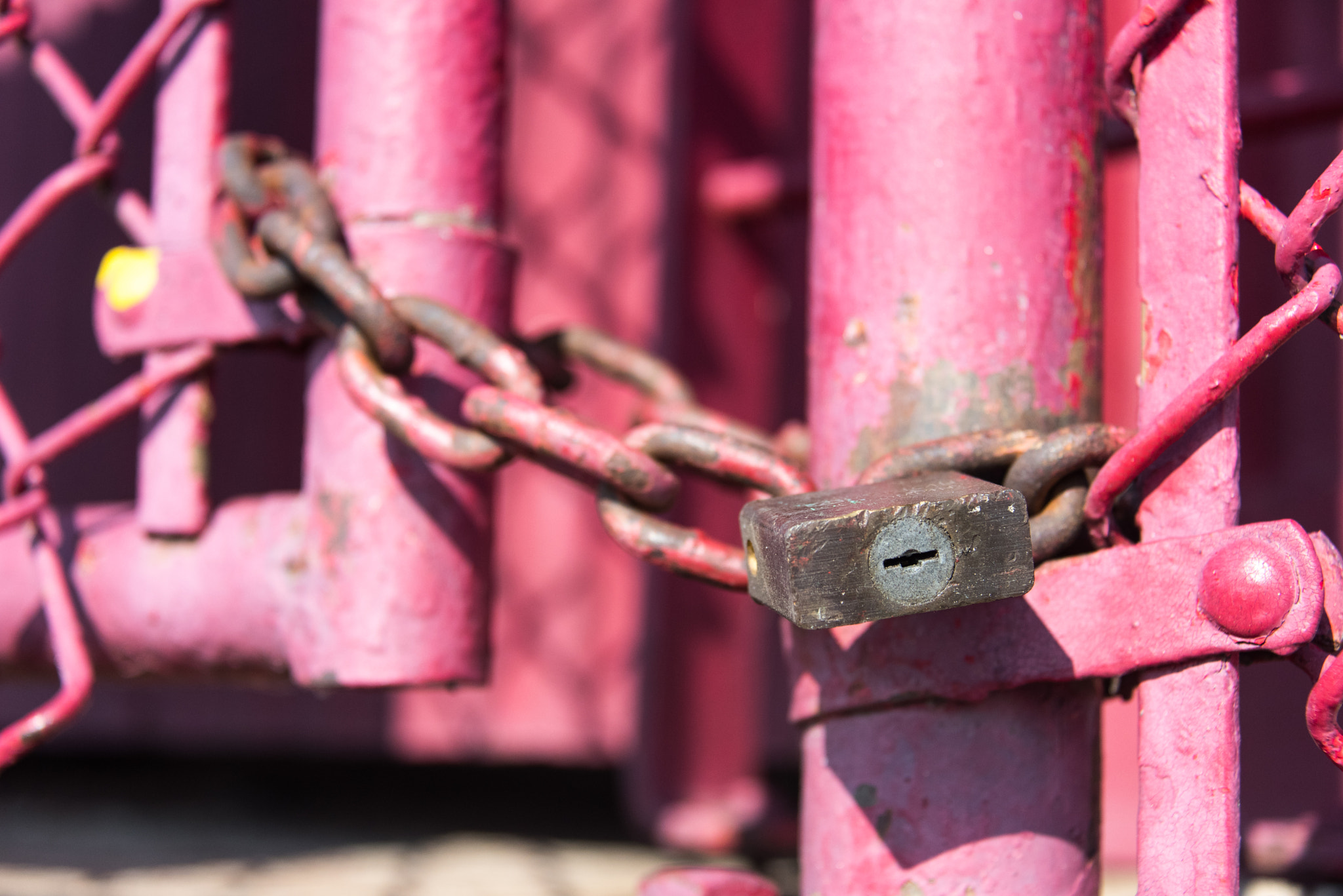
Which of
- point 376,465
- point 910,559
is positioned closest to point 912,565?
point 910,559

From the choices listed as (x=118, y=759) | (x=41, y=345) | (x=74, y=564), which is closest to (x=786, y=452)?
(x=74, y=564)

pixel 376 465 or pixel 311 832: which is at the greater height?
pixel 376 465

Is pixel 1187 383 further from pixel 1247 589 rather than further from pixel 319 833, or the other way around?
pixel 319 833

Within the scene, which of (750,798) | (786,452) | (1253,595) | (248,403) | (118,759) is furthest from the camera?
(118,759)

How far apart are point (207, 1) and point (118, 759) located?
1.87 metres

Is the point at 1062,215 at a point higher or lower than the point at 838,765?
higher

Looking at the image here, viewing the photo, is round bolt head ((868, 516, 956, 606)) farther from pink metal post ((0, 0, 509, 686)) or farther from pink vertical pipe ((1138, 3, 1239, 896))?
pink metal post ((0, 0, 509, 686))

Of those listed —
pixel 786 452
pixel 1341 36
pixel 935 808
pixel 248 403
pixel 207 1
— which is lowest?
pixel 935 808

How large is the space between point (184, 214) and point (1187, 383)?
682 millimetres

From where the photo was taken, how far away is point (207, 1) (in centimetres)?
78

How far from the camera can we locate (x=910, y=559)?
44 centimetres

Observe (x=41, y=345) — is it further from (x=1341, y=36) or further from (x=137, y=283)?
(x=1341, y=36)

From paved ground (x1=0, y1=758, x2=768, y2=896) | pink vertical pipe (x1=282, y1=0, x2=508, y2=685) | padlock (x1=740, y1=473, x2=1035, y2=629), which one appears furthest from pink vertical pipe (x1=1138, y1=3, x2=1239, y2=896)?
paved ground (x1=0, y1=758, x2=768, y2=896)

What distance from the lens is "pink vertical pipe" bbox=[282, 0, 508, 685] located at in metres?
0.65
